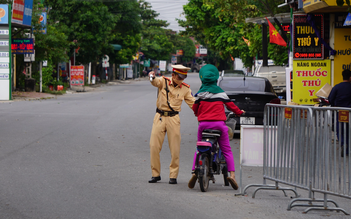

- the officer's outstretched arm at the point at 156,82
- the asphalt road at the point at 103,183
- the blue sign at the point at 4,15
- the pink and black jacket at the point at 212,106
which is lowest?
the asphalt road at the point at 103,183

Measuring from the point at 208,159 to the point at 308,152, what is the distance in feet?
4.67

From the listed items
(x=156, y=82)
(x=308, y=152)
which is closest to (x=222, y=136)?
(x=156, y=82)

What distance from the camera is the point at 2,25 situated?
25812 millimetres

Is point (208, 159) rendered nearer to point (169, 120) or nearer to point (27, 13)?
point (169, 120)

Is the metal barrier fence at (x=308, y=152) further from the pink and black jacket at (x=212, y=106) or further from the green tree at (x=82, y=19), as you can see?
the green tree at (x=82, y=19)

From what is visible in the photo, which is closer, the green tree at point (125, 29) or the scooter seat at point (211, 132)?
the scooter seat at point (211, 132)

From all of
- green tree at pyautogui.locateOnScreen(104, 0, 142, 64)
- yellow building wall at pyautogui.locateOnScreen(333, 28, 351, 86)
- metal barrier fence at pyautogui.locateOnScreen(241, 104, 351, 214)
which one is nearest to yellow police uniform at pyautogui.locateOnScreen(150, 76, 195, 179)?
metal barrier fence at pyautogui.locateOnScreen(241, 104, 351, 214)

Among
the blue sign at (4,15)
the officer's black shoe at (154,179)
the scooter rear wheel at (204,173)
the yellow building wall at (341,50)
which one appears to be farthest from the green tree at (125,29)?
the scooter rear wheel at (204,173)

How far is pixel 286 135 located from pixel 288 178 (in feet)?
1.80

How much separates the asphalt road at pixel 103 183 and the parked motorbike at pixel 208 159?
242mm

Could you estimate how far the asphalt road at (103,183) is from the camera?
5617mm

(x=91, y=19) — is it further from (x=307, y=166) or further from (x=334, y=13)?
(x=307, y=166)

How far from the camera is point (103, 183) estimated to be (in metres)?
7.21

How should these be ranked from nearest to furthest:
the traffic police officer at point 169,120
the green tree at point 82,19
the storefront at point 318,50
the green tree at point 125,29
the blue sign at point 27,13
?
the traffic police officer at point 169,120
the storefront at point 318,50
the blue sign at point 27,13
the green tree at point 82,19
the green tree at point 125,29
